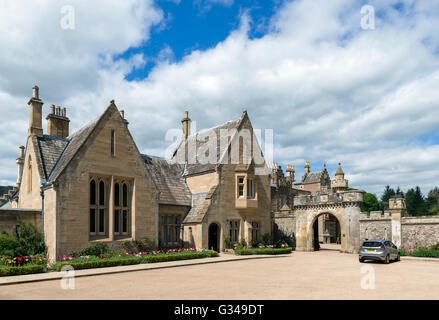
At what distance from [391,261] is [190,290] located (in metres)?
18.1

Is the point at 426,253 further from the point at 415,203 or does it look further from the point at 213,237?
the point at 415,203

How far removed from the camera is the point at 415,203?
348 feet

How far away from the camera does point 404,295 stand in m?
12.0

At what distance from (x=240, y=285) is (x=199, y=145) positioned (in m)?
22.5

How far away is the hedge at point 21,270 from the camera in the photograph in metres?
16.3

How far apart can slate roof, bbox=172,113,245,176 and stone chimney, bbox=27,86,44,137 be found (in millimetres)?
13628

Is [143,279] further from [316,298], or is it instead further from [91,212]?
[91,212]

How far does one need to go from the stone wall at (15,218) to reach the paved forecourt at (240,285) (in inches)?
314

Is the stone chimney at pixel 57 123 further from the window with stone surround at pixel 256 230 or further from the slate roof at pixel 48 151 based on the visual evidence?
the window with stone surround at pixel 256 230

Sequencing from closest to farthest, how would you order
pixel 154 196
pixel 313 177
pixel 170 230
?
A: pixel 154 196 → pixel 170 230 → pixel 313 177

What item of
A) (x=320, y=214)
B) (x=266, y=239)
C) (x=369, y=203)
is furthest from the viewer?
(x=369, y=203)

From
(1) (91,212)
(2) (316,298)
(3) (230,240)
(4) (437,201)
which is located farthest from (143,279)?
(4) (437,201)

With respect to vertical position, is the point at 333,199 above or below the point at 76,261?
above

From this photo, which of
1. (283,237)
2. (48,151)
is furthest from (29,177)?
(283,237)
